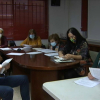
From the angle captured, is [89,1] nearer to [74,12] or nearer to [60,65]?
[74,12]

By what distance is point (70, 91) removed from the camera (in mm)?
1200

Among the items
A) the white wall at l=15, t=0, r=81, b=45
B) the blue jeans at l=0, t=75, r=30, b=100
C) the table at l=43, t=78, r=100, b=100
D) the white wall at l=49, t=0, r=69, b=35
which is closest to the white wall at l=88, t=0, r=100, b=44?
the white wall at l=15, t=0, r=81, b=45

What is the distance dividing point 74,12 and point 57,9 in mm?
596

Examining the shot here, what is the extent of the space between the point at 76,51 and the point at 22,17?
121 inches

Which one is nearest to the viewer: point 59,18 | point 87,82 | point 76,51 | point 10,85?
point 87,82

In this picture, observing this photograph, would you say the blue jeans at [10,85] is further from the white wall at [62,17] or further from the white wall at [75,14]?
the white wall at [62,17]

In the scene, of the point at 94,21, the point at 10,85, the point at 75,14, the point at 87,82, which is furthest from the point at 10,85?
the point at 75,14

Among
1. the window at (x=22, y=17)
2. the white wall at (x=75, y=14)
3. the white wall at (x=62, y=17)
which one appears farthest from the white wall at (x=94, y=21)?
the window at (x=22, y=17)

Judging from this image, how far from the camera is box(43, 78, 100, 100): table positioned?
110cm

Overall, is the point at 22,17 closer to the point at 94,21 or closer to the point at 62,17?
the point at 62,17

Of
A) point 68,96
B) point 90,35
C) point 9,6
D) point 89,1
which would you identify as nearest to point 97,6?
point 89,1

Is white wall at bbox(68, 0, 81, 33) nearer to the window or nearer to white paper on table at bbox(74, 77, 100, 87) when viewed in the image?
the window

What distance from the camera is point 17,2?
17.2 ft

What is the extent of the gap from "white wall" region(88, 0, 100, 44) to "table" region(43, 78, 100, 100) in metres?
3.02
